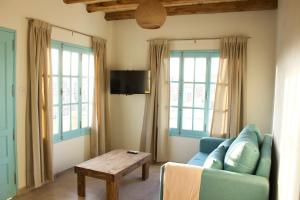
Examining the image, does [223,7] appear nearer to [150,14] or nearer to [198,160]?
[150,14]

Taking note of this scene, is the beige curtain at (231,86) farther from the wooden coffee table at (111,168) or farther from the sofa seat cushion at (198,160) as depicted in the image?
the wooden coffee table at (111,168)

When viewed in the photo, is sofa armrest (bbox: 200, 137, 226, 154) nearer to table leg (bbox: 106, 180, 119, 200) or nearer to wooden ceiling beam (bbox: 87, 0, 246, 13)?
table leg (bbox: 106, 180, 119, 200)

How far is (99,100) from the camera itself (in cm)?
506

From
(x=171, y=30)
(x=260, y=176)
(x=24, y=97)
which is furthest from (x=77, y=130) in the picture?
(x=260, y=176)

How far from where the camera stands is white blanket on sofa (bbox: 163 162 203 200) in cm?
251

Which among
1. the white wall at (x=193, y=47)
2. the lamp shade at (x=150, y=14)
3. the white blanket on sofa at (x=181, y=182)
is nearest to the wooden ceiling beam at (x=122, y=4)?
the white wall at (x=193, y=47)

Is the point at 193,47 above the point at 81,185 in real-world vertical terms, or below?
above

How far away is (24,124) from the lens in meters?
3.64

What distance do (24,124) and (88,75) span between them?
162 centimetres

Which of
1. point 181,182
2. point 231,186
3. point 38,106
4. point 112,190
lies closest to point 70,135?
point 38,106

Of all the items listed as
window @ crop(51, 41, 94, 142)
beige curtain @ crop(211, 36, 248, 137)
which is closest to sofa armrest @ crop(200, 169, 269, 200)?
beige curtain @ crop(211, 36, 248, 137)

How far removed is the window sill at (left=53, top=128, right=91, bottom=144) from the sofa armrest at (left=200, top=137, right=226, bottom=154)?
7.03ft

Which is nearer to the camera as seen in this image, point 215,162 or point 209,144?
point 215,162

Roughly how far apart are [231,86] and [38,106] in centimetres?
310
